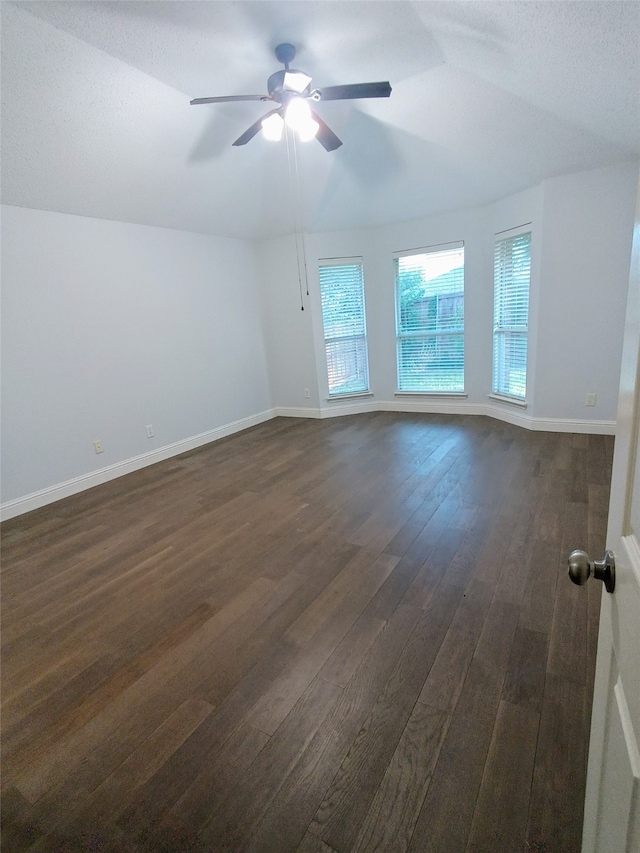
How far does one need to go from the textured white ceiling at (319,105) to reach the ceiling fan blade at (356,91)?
392 mm

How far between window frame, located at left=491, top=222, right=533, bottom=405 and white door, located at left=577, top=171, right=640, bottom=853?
3909 millimetres

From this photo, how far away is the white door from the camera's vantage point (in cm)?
50

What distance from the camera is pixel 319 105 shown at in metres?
3.07

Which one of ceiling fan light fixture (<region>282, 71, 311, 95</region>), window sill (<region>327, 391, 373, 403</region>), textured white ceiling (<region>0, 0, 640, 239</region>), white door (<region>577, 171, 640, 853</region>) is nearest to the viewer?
white door (<region>577, 171, 640, 853</region>)


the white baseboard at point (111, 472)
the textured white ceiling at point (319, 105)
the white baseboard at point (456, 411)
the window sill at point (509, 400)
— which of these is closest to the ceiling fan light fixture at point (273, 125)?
the textured white ceiling at point (319, 105)

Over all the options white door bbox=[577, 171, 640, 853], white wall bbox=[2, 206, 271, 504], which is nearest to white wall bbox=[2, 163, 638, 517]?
white wall bbox=[2, 206, 271, 504]

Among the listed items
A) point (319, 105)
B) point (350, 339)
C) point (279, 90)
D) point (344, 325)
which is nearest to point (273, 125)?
point (279, 90)

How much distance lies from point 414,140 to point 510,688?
13.1 ft

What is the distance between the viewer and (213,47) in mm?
2338

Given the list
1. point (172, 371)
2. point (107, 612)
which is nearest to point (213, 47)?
point (172, 371)

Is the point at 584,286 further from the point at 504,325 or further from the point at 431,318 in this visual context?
the point at 431,318

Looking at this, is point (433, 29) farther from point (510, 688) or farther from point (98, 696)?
point (98, 696)

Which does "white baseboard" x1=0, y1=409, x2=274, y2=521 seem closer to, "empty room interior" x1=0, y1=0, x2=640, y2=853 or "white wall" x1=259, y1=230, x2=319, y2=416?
"empty room interior" x1=0, y1=0, x2=640, y2=853

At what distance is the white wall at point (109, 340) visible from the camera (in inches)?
127
